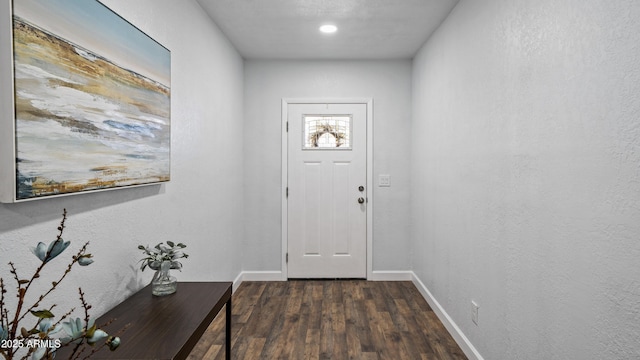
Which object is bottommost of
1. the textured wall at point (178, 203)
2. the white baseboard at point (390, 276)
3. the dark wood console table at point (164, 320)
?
the white baseboard at point (390, 276)

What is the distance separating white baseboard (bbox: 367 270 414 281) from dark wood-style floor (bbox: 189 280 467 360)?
174 millimetres

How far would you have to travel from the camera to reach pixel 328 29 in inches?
130

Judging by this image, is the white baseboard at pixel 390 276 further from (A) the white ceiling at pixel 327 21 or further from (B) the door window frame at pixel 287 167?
(A) the white ceiling at pixel 327 21

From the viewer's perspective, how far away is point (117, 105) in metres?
1.63

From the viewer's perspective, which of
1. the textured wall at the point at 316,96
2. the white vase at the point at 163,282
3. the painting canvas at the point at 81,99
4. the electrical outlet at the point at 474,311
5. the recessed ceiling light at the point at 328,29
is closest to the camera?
the painting canvas at the point at 81,99

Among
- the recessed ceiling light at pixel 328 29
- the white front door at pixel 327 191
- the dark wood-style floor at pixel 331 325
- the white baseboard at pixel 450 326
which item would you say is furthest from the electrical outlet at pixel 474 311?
the recessed ceiling light at pixel 328 29

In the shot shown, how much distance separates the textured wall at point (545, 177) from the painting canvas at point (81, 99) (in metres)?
1.84

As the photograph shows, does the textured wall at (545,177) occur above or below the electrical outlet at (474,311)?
above

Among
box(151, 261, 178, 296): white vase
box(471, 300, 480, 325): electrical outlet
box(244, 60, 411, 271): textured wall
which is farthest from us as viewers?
box(244, 60, 411, 271): textured wall

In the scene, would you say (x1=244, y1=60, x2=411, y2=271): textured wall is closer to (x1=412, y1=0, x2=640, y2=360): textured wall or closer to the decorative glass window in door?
the decorative glass window in door

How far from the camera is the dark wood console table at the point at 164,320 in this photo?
51.0 inches

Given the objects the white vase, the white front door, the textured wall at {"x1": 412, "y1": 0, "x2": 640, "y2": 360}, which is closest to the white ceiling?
the textured wall at {"x1": 412, "y1": 0, "x2": 640, "y2": 360}

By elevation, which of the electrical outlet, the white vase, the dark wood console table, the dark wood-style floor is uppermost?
the white vase

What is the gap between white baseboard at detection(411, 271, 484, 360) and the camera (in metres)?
2.44
